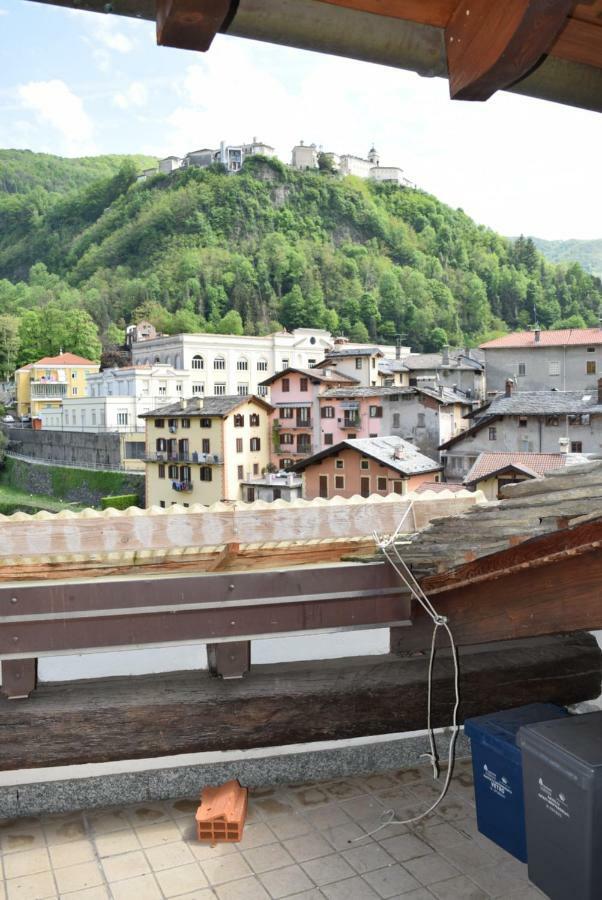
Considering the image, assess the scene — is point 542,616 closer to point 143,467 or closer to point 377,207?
Answer: point 143,467

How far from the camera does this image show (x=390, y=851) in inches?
101

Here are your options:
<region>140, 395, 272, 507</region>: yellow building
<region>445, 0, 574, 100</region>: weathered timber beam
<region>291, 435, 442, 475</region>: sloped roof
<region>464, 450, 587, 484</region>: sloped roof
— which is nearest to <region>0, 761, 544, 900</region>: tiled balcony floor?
<region>445, 0, 574, 100</region>: weathered timber beam

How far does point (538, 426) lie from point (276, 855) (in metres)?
16.6

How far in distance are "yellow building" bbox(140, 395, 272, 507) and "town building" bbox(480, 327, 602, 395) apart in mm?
9009

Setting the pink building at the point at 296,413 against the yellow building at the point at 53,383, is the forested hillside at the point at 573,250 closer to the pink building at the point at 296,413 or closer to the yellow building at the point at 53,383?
the yellow building at the point at 53,383

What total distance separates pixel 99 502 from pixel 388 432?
477 inches

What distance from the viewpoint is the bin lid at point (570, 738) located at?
218cm

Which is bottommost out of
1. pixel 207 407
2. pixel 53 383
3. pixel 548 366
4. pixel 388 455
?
pixel 388 455

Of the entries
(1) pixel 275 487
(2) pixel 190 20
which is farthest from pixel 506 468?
(2) pixel 190 20

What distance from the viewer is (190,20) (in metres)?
0.74

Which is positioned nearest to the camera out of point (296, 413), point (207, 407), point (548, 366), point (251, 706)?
point (251, 706)

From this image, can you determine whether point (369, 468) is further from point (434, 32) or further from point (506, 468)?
point (434, 32)

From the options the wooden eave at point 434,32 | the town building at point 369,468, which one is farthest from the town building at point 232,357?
the wooden eave at point 434,32

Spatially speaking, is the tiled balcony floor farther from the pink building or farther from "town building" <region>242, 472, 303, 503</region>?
the pink building
